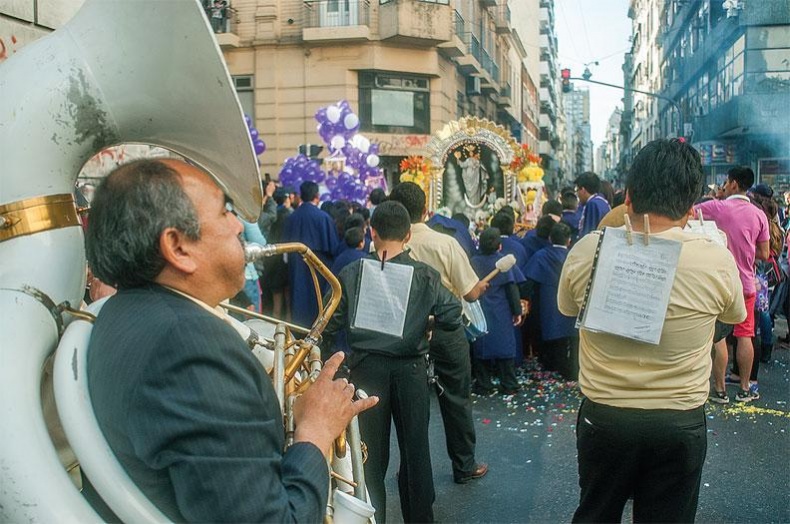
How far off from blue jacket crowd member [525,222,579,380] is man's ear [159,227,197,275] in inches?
229

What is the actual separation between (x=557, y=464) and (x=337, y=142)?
30.5 feet

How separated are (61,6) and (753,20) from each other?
73.2ft

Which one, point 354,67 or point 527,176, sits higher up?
point 354,67

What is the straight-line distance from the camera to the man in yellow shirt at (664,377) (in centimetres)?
248

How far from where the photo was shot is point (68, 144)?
5.62 feet

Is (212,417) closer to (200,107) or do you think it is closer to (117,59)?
(200,107)

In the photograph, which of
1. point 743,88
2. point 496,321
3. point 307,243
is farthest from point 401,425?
point 743,88

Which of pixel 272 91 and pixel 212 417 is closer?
pixel 212 417

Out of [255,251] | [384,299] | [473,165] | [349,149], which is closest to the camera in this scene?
[255,251]

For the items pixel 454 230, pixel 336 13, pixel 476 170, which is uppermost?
pixel 336 13

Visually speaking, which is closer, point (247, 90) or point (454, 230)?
point (454, 230)

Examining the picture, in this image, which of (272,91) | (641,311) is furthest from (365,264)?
(272,91)

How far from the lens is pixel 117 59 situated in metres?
1.64

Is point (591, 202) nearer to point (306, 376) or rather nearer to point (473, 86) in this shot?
point (306, 376)
